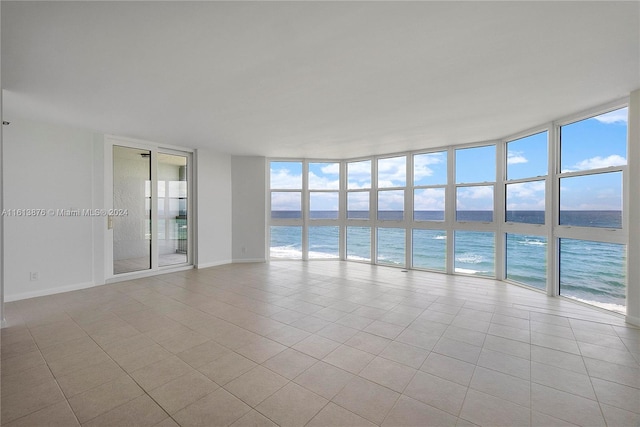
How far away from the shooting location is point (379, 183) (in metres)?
7.27

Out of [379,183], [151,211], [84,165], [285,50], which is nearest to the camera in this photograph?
[285,50]

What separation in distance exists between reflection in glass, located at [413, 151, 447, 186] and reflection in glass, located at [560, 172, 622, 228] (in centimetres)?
226

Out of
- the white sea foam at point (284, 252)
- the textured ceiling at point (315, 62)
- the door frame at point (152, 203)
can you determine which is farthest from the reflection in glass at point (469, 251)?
the door frame at point (152, 203)

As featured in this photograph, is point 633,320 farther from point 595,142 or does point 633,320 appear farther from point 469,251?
point 469,251

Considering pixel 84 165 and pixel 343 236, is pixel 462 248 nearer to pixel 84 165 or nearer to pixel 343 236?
pixel 343 236

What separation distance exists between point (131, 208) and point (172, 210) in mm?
859

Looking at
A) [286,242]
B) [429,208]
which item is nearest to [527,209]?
[429,208]

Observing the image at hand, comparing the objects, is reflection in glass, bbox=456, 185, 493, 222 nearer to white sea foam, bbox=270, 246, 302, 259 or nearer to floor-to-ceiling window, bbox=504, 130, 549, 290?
floor-to-ceiling window, bbox=504, 130, 549, 290

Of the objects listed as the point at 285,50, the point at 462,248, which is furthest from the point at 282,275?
the point at 285,50

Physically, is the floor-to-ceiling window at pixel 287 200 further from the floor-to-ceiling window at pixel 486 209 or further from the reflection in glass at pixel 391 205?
the reflection in glass at pixel 391 205

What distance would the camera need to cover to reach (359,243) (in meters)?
7.55

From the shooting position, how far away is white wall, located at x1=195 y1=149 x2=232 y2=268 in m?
6.75

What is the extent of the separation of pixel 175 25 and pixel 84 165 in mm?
4300

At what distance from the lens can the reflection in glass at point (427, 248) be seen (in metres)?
6.55
